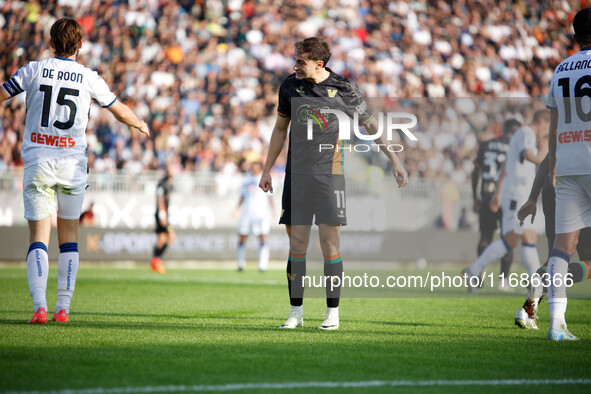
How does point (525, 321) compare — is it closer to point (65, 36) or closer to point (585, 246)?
point (585, 246)

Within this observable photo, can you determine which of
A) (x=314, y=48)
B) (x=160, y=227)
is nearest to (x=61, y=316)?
(x=314, y=48)

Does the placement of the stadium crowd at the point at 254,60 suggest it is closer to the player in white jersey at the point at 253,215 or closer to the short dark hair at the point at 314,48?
the player in white jersey at the point at 253,215

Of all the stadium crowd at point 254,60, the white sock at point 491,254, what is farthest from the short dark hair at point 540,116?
the stadium crowd at point 254,60

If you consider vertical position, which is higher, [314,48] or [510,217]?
[314,48]

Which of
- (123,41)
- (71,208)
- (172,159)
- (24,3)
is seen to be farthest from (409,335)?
(24,3)

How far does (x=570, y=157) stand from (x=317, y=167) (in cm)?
191

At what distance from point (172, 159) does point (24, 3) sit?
267 inches

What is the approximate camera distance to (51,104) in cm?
578

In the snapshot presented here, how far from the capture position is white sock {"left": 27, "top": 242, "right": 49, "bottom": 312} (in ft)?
19.1

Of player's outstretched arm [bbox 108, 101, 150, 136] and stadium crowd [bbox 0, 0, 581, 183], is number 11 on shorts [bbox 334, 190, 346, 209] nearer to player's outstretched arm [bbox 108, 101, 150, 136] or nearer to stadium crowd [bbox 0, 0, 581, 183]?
player's outstretched arm [bbox 108, 101, 150, 136]

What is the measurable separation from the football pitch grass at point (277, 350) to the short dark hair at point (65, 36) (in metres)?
2.18

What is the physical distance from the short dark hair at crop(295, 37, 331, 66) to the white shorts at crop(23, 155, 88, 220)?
1992mm

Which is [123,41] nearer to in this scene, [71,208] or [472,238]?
[472,238]

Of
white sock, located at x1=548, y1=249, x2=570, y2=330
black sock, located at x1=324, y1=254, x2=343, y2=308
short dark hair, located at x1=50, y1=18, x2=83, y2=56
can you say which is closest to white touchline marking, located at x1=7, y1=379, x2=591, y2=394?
Answer: white sock, located at x1=548, y1=249, x2=570, y2=330
